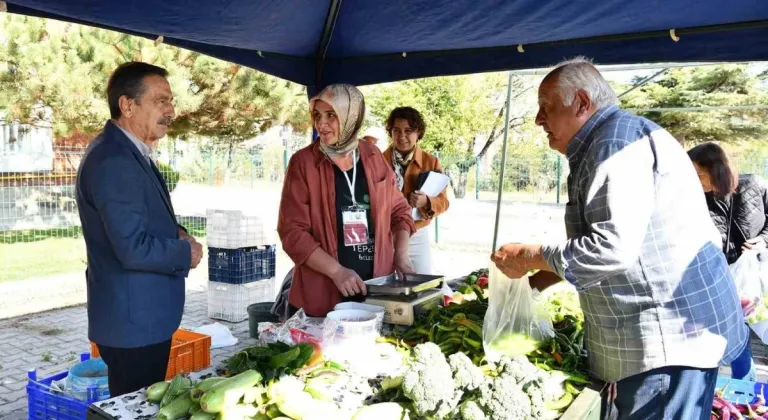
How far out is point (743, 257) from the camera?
4035 millimetres

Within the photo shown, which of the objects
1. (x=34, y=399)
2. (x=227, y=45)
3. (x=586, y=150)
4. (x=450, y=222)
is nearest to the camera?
(x=586, y=150)

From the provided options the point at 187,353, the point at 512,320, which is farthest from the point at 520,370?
the point at 187,353

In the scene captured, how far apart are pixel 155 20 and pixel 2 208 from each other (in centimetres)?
752

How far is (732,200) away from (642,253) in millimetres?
2984

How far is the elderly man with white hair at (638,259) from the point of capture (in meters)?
1.73

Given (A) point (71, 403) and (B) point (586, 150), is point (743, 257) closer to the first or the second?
(B) point (586, 150)

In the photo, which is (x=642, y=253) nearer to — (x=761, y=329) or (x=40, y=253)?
(x=761, y=329)

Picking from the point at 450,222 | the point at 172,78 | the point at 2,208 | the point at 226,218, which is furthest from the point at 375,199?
the point at 450,222

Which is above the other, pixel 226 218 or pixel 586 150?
pixel 586 150

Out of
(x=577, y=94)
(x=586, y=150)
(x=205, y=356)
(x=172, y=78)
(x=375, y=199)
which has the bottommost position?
(x=205, y=356)

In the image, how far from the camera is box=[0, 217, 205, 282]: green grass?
859 cm

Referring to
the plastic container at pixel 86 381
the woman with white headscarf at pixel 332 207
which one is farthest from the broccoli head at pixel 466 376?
the plastic container at pixel 86 381

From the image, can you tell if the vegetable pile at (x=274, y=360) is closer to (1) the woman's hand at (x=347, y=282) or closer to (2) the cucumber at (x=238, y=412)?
(2) the cucumber at (x=238, y=412)

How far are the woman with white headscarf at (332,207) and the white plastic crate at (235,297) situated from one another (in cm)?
367
